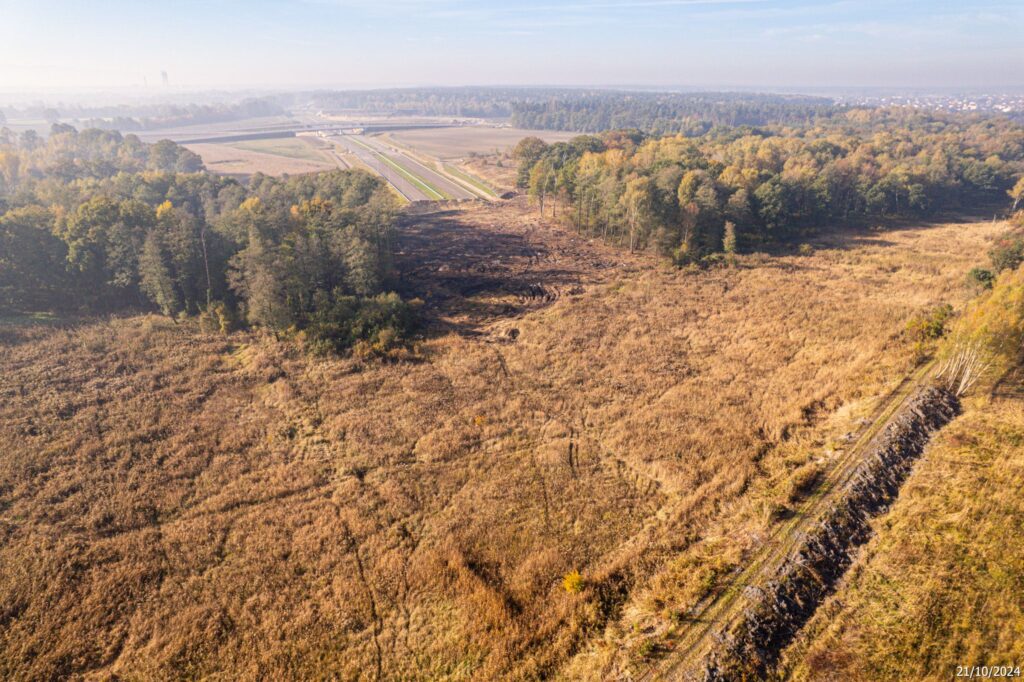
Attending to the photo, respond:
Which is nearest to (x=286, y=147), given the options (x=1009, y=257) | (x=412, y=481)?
(x=412, y=481)

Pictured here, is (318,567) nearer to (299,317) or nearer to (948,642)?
(948,642)

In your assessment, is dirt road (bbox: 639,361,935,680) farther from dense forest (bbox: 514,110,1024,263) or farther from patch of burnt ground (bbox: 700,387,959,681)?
dense forest (bbox: 514,110,1024,263)

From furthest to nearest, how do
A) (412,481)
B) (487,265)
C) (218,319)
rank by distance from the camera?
(487,265) < (218,319) < (412,481)

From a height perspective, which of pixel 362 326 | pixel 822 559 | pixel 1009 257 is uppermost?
pixel 1009 257

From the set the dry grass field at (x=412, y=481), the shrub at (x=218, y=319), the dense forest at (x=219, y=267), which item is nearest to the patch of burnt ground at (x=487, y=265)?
the dry grass field at (x=412, y=481)

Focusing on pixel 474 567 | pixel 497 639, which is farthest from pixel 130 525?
pixel 497 639

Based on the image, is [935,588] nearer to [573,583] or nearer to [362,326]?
[573,583]

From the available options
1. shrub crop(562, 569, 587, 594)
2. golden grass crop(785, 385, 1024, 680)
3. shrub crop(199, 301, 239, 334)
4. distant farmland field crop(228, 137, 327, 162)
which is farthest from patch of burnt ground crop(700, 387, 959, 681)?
distant farmland field crop(228, 137, 327, 162)
